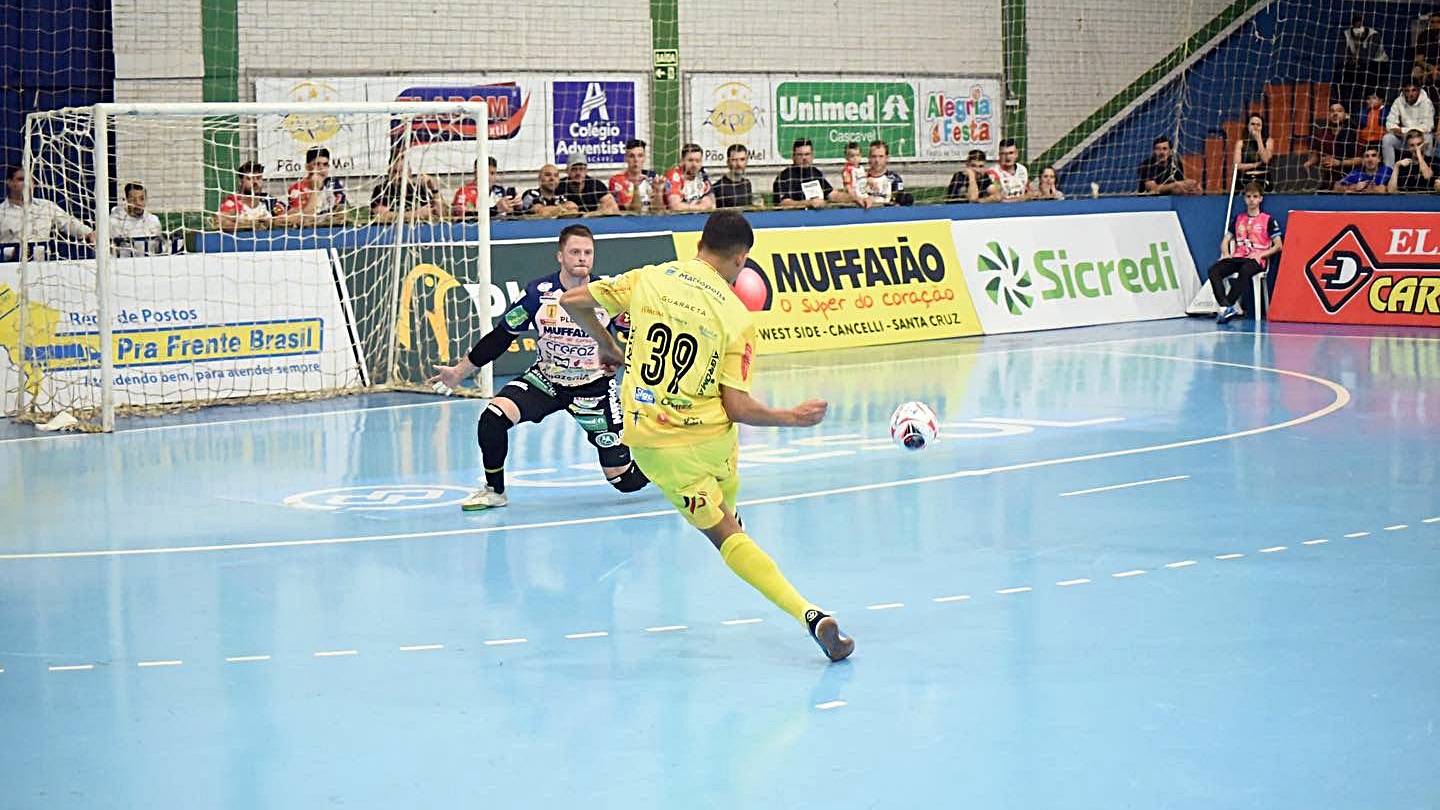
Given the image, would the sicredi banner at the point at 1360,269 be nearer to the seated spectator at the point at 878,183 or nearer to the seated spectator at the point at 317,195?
the seated spectator at the point at 878,183

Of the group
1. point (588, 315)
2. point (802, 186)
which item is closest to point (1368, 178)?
point (802, 186)

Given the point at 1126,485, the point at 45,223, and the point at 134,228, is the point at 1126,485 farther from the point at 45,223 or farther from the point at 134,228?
the point at 134,228

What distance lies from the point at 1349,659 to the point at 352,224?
43.1 feet

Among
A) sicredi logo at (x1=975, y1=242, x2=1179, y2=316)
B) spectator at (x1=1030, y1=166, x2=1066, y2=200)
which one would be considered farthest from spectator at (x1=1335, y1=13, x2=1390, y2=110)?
spectator at (x1=1030, y1=166, x2=1066, y2=200)

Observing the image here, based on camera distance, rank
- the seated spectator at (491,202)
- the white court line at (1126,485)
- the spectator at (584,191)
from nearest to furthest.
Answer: the white court line at (1126,485)
the seated spectator at (491,202)
the spectator at (584,191)

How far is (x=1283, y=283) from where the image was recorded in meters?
23.6

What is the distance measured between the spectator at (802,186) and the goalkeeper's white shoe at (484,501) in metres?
11.1

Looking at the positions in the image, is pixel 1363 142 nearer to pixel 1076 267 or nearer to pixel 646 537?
pixel 1076 267

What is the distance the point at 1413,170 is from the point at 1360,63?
19.3 ft

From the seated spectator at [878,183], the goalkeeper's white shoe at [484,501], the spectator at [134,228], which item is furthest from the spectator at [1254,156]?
the goalkeeper's white shoe at [484,501]

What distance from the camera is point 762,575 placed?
7602 millimetres

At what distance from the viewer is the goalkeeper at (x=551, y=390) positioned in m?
11.4

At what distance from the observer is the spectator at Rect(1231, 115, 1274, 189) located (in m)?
25.1

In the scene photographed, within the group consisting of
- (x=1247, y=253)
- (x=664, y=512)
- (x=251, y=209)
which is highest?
(x=251, y=209)
